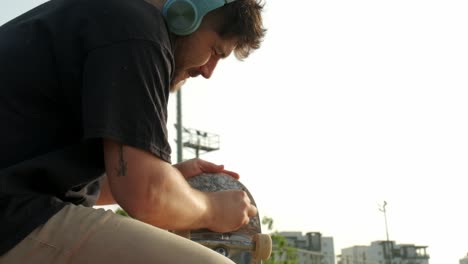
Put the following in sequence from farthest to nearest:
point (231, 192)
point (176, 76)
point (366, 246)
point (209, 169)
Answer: point (366, 246) → point (209, 169) → point (176, 76) → point (231, 192)

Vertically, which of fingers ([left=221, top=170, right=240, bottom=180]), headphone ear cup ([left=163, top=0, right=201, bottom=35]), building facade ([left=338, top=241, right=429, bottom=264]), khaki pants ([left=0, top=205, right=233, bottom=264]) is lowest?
building facade ([left=338, top=241, right=429, bottom=264])

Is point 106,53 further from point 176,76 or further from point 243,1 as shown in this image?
point 243,1

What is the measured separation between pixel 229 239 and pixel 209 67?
904mm

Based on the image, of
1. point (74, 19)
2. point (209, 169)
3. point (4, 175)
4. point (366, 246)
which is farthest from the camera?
point (366, 246)

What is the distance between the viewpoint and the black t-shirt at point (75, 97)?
1980mm

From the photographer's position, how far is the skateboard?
9.96 ft

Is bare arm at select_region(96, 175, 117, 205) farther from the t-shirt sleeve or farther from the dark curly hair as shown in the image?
the t-shirt sleeve

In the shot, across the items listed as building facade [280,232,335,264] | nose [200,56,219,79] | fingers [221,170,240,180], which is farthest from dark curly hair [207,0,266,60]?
building facade [280,232,335,264]

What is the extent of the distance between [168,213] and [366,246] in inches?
3873

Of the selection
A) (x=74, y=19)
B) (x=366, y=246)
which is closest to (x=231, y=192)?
(x=74, y=19)

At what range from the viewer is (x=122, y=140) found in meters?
1.99

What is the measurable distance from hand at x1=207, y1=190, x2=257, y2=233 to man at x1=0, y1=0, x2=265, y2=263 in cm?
10

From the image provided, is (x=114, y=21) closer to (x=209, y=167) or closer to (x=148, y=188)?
(x=148, y=188)

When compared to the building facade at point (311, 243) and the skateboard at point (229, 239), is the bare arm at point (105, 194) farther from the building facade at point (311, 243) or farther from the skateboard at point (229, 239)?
the building facade at point (311, 243)
